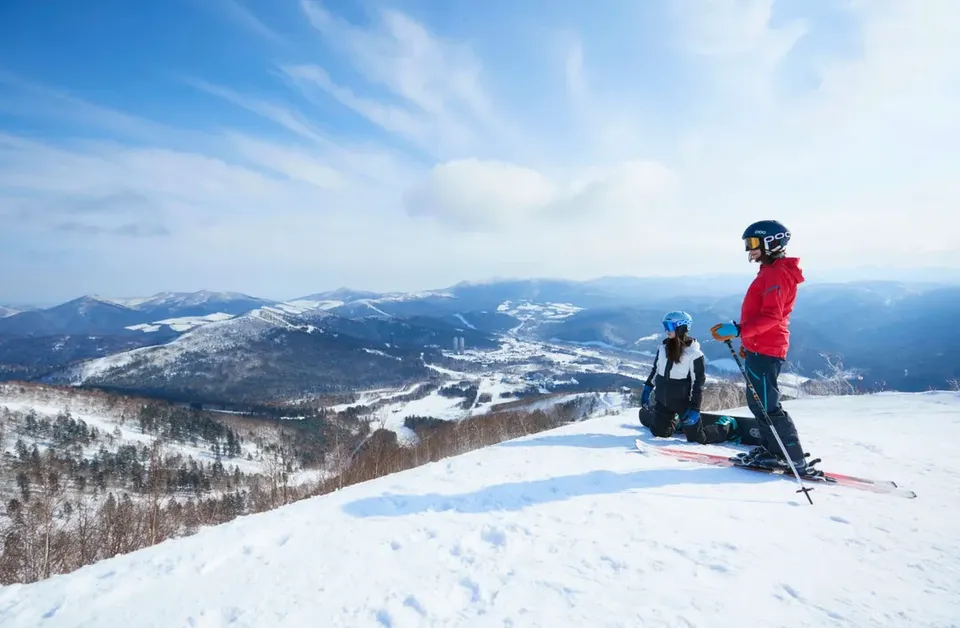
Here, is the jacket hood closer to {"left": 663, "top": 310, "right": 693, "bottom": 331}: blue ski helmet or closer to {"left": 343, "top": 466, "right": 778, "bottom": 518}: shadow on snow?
{"left": 663, "top": 310, "right": 693, "bottom": 331}: blue ski helmet

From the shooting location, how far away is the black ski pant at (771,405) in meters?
5.75

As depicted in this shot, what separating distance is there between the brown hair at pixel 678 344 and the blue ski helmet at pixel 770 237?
85.4 inches

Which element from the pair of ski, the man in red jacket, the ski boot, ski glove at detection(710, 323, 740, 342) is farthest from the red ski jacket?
the pair of ski

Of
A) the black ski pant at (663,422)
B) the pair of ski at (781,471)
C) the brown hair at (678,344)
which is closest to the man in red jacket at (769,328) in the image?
the pair of ski at (781,471)

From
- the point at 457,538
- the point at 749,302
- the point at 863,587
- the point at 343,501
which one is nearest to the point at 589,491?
the point at 457,538

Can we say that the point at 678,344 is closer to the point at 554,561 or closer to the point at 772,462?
the point at 772,462

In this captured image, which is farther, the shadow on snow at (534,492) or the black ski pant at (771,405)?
the black ski pant at (771,405)

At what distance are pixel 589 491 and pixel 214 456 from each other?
11947cm

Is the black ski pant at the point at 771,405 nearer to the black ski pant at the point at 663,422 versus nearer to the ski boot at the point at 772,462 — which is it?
the ski boot at the point at 772,462

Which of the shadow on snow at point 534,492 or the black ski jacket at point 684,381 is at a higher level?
the black ski jacket at point 684,381

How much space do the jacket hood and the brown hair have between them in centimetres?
219

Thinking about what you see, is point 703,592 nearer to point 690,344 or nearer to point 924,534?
point 924,534

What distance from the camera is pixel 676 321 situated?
7.94 m

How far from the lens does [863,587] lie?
10.3ft
